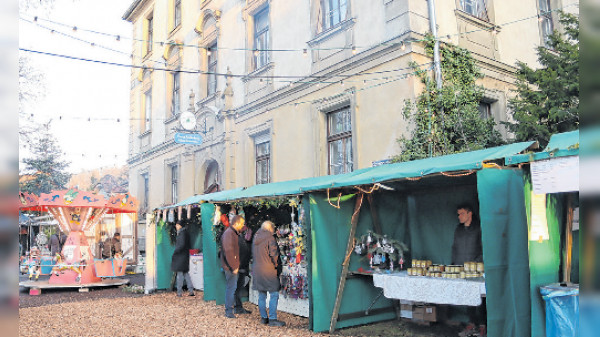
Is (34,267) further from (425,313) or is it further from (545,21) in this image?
(545,21)

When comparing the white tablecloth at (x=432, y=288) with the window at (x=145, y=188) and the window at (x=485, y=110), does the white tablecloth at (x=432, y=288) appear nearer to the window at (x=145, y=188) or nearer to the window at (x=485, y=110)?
the window at (x=485, y=110)

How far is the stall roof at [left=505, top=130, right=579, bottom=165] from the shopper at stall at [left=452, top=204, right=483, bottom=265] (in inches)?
70.1

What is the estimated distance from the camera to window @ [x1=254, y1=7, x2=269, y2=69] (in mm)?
14430

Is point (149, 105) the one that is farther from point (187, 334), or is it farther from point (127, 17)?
point (187, 334)

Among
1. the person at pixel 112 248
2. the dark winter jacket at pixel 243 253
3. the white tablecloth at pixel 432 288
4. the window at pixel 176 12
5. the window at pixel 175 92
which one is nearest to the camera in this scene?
the white tablecloth at pixel 432 288

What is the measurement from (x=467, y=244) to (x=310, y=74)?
683cm

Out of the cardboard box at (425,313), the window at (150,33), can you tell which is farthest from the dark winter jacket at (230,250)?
the window at (150,33)

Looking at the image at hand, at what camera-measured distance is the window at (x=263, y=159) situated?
14300 millimetres

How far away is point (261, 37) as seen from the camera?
1466cm

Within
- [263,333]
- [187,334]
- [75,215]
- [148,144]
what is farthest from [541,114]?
[148,144]

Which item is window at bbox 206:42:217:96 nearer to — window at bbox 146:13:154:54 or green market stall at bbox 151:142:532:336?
window at bbox 146:13:154:54

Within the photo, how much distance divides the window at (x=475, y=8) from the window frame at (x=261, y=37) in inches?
227

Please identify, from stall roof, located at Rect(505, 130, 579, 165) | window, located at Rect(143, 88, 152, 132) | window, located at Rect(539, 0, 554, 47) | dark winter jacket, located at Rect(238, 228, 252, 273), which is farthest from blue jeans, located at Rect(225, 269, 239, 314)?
window, located at Rect(143, 88, 152, 132)

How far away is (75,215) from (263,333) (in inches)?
384
